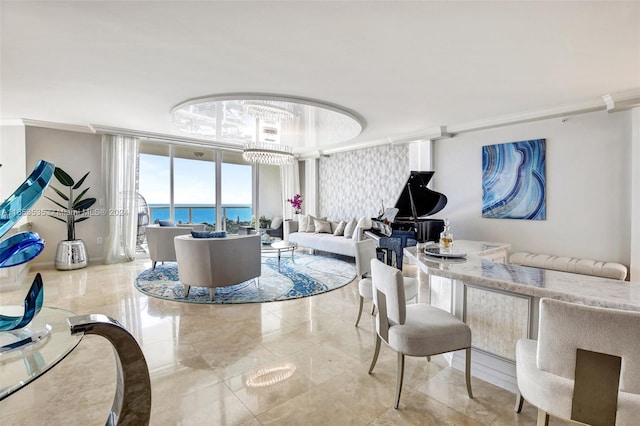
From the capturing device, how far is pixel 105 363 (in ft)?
7.84

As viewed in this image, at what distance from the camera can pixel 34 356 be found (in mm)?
970

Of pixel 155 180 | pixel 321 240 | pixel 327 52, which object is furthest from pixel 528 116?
pixel 155 180

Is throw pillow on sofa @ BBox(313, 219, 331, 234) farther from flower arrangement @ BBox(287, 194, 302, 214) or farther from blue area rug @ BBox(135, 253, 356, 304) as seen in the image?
blue area rug @ BBox(135, 253, 356, 304)

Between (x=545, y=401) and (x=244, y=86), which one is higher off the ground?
(x=244, y=86)

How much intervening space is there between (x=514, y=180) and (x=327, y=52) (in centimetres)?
374

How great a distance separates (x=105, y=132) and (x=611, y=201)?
330 inches

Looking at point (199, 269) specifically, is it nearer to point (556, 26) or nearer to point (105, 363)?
point (105, 363)

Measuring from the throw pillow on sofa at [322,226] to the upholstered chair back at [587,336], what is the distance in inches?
240

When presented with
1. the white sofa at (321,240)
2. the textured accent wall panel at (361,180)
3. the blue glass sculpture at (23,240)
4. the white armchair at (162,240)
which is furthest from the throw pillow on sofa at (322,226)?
the blue glass sculpture at (23,240)

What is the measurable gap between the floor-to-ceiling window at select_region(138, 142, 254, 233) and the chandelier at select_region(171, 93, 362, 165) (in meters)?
1.55

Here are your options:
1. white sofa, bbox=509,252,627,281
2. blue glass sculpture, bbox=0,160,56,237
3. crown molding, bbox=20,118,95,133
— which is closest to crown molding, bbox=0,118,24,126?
crown molding, bbox=20,118,95,133

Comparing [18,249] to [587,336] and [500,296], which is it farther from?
[500,296]

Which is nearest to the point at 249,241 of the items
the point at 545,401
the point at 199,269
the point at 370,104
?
the point at 199,269

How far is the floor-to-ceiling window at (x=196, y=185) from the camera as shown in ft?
22.2
